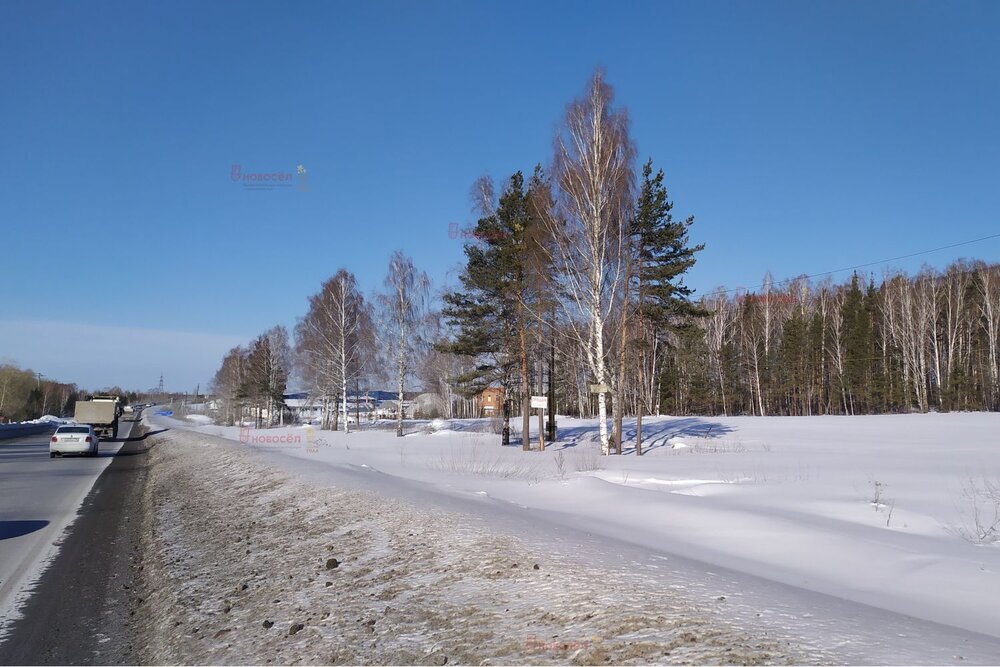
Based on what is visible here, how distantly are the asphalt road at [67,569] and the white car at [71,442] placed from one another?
10342 mm

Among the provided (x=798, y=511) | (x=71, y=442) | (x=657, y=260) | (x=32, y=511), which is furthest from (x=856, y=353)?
(x=32, y=511)

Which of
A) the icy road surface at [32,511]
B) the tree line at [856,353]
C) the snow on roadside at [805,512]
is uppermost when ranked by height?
the tree line at [856,353]

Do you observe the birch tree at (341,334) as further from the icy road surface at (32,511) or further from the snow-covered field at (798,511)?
the snow-covered field at (798,511)

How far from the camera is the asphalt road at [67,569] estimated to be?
540 centimetres

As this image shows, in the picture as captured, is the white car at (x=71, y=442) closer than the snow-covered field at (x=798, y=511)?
No

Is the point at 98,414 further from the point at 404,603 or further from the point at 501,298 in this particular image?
the point at 404,603

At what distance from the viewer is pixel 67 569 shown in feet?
26.1

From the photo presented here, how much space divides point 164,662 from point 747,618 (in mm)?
4356

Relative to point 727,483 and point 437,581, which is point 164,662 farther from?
point 727,483

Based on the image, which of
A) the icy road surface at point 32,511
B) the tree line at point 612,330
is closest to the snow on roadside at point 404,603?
the icy road surface at point 32,511

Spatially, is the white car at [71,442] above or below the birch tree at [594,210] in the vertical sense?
below

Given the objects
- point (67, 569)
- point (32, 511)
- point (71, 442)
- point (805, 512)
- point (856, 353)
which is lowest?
point (32, 511)

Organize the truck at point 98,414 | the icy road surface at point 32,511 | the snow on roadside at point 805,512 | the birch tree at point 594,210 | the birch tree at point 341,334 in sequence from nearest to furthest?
the snow on roadside at point 805,512
the icy road surface at point 32,511
the birch tree at point 594,210
the truck at point 98,414
the birch tree at point 341,334

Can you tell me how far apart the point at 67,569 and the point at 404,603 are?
5.34 metres
